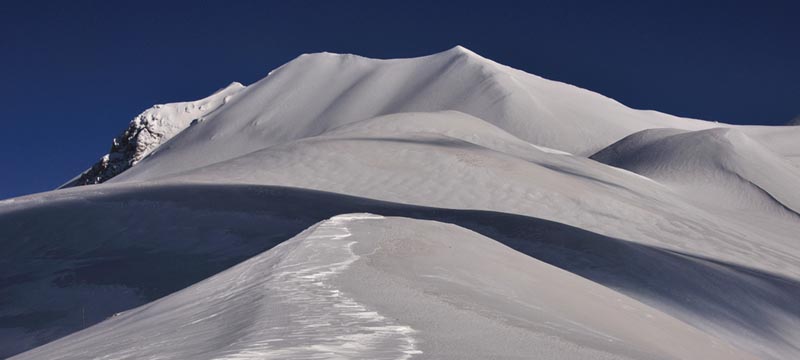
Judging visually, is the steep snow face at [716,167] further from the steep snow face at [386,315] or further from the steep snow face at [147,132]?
the steep snow face at [147,132]

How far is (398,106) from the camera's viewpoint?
3056 inches

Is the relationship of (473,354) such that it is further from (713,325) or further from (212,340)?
(713,325)

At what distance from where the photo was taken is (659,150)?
56.3 metres

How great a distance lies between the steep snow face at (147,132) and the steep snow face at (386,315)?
351 ft

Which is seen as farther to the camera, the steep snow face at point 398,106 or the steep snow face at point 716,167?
the steep snow face at point 398,106

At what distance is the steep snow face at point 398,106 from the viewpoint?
7262 centimetres

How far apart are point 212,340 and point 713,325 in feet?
38.0

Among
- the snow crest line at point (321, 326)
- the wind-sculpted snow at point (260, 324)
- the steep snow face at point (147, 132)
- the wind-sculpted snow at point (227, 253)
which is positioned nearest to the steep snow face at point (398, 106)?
the steep snow face at point (147, 132)

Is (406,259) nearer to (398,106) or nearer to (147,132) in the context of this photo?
(398,106)

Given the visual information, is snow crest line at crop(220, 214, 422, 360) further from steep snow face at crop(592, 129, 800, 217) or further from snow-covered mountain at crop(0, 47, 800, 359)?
steep snow face at crop(592, 129, 800, 217)

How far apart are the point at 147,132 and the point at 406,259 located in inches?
4495

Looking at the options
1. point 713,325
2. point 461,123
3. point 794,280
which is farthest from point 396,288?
Result: point 461,123

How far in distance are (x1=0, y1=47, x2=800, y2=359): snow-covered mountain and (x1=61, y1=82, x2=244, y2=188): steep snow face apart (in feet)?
255

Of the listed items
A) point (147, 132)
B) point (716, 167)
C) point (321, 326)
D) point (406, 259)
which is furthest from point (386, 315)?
point (147, 132)
